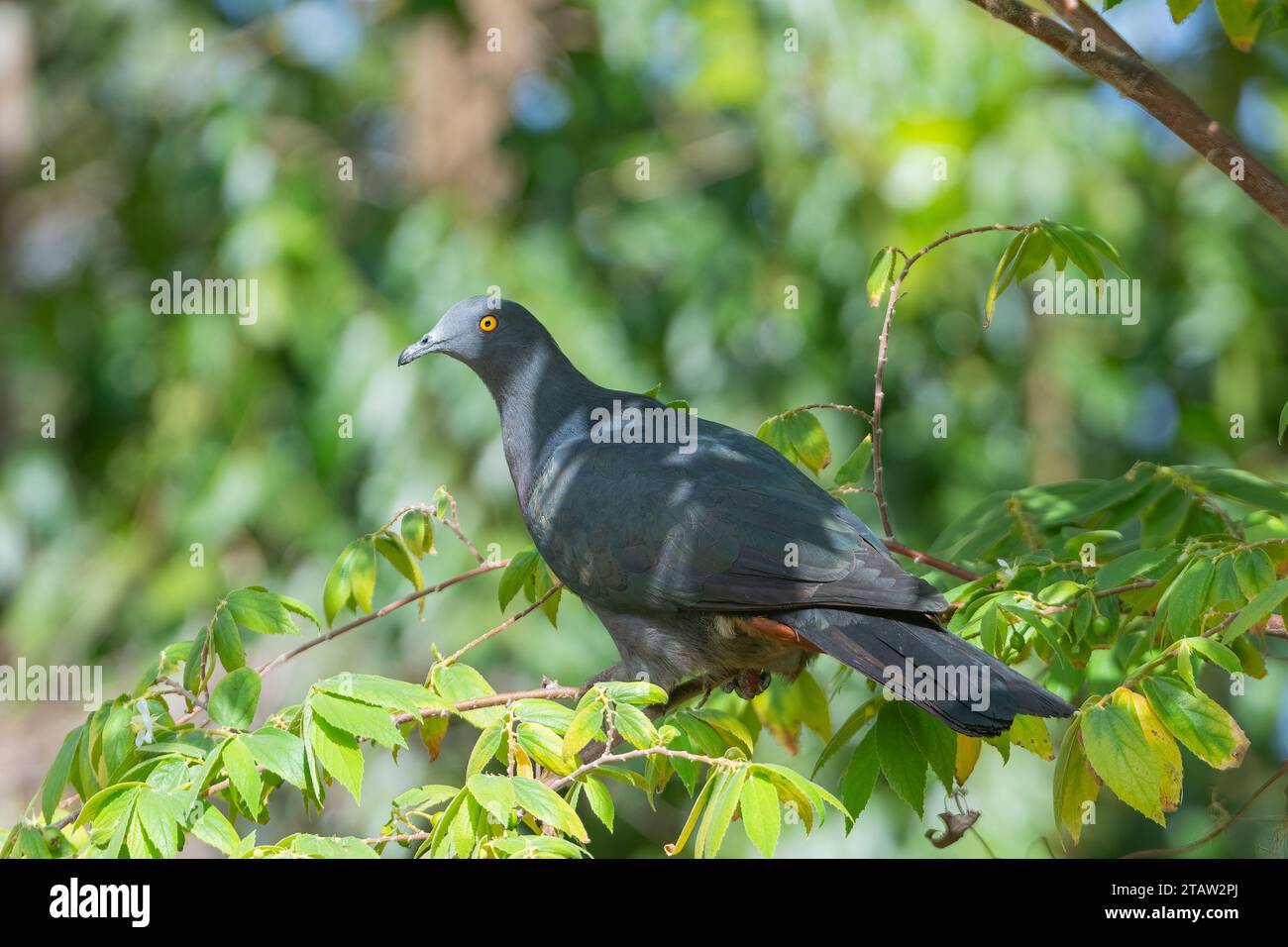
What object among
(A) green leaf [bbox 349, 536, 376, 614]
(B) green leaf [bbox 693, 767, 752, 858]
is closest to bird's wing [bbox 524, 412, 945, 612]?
(A) green leaf [bbox 349, 536, 376, 614]

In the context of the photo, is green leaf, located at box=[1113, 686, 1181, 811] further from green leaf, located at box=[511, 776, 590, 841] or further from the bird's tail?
green leaf, located at box=[511, 776, 590, 841]

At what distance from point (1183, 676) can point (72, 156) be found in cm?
787

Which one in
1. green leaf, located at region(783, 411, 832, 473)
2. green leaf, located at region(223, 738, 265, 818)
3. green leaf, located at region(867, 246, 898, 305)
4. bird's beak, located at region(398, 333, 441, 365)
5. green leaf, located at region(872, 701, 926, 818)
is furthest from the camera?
bird's beak, located at region(398, 333, 441, 365)

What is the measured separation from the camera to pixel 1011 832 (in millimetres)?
6145

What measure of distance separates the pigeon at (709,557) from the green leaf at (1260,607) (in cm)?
49

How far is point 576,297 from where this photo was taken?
21.5 ft

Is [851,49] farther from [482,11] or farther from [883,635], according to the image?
[883,635]

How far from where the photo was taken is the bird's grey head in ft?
13.0

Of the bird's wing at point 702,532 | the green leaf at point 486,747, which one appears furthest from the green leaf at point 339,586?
the green leaf at point 486,747

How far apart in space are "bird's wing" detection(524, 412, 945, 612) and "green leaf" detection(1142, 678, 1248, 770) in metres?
0.74

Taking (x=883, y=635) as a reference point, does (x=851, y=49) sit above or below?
above
